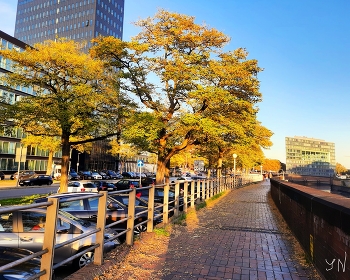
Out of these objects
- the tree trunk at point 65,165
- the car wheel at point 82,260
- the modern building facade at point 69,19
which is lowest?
the car wheel at point 82,260

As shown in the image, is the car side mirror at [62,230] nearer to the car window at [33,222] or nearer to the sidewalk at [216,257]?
the car window at [33,222]

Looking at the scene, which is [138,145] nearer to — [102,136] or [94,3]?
[102,136]

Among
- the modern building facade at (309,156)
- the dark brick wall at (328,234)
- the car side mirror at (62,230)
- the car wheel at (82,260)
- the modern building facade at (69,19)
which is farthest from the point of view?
the modern building facade at (69,19)

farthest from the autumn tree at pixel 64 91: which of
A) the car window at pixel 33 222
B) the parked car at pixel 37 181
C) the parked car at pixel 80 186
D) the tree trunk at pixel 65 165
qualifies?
the parked car at pixel 37 181

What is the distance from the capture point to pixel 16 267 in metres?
3.70

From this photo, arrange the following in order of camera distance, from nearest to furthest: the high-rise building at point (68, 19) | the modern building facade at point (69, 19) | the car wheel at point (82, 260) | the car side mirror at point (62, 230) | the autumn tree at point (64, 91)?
1. the car side mirror at point (62, 230)
2. the car wheel at point (82, 260)
3. the autumn tree at point (64, 91)
4. the modern building facade at point (69, 19)
5. the high-rise building at point (68, 19)

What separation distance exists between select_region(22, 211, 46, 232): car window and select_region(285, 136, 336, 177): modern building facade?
2191 inches

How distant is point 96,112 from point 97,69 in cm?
266

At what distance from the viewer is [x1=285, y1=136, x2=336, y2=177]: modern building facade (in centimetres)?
5803

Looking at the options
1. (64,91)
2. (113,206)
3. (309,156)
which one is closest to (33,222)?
(113,206)

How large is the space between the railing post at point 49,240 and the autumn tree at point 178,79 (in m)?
16.7

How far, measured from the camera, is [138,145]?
24.4m

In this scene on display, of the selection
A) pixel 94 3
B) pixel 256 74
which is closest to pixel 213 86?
pixel 256 74

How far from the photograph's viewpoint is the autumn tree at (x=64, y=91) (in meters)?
19.0
